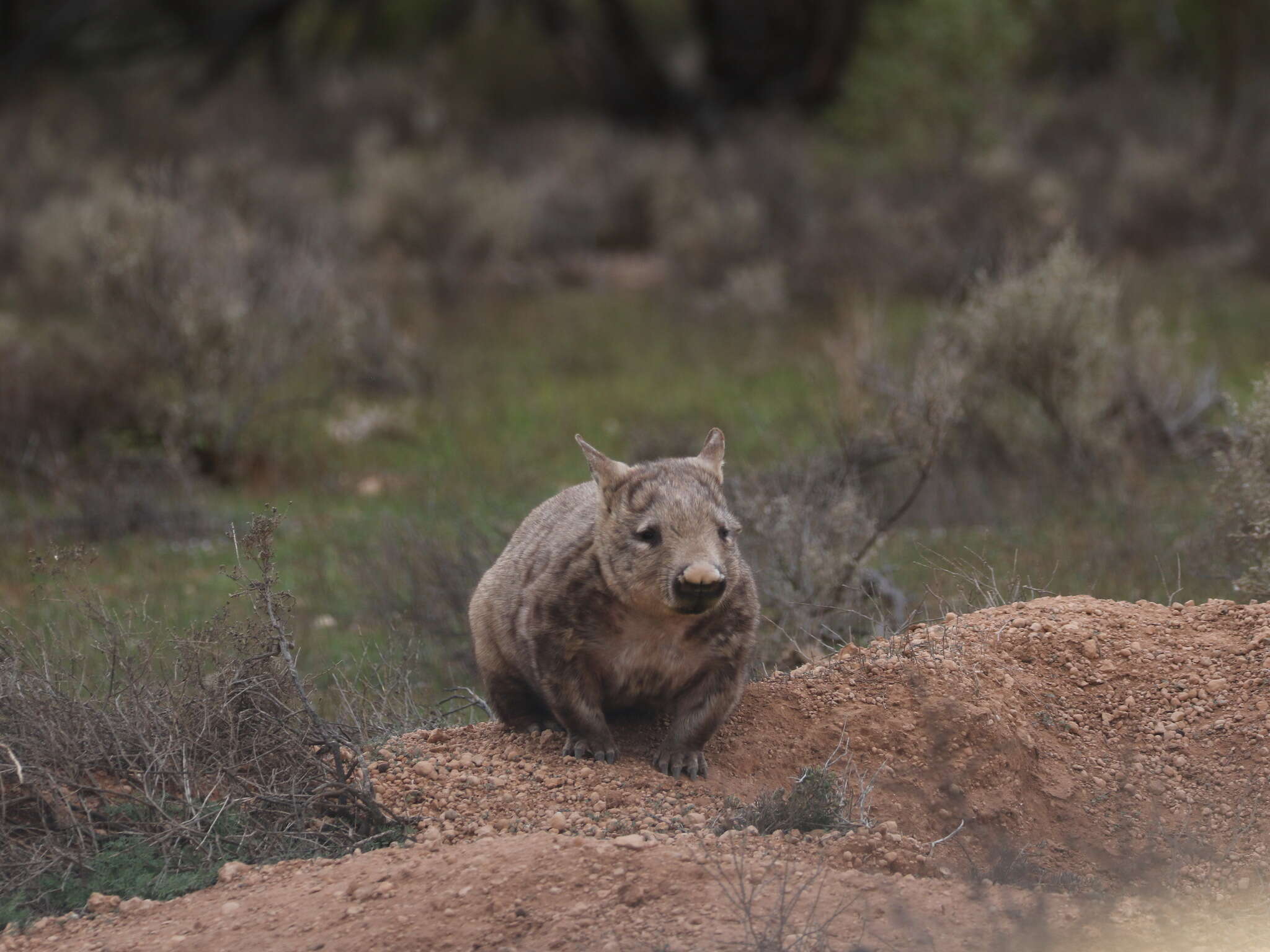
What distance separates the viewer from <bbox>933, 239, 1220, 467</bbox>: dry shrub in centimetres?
1129

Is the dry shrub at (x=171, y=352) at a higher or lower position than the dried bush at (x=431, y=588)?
higher

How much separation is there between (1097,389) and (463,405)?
652 centimetres

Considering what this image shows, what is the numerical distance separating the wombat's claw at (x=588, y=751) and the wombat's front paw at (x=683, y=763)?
0.59 feet

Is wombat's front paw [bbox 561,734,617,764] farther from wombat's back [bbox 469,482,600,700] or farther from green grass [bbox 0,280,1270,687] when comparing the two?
green grass [bbox 0,280,1270,687]

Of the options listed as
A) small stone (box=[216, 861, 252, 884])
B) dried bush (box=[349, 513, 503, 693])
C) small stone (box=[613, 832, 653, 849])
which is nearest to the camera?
small stone (box=[613, 832, 653, 849])

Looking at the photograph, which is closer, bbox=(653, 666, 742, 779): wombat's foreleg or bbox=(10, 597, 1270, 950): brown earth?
bbox=(10, 597, 1270, 950): brown earth

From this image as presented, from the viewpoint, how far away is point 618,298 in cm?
1972

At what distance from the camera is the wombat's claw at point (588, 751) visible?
214 inches

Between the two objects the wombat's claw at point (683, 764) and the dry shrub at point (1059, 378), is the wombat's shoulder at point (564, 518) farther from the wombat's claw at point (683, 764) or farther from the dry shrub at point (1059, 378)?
the dry shrub at point (1059, 378)

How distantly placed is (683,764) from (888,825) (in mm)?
821

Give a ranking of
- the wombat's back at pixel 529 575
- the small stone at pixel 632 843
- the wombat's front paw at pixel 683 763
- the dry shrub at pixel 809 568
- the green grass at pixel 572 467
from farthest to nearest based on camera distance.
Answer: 1. the green grass at pixel 572 467
2. the dry shrub at pixel 809 568
3. the wombat's back at pixel 529 575
4. the wombat's front paw at pixel 683 763
5. the small stone at pixel 632 843

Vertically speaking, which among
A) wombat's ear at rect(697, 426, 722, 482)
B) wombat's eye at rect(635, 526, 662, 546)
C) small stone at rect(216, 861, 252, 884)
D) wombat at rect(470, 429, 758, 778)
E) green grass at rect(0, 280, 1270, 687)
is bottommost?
green grass at rect(0, 280, 1270, 687)

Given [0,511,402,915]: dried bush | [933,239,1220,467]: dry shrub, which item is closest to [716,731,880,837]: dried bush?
[0,511,402,915]: dried bush

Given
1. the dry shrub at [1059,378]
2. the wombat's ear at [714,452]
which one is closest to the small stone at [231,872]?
the wombat's ear at [714,452]
